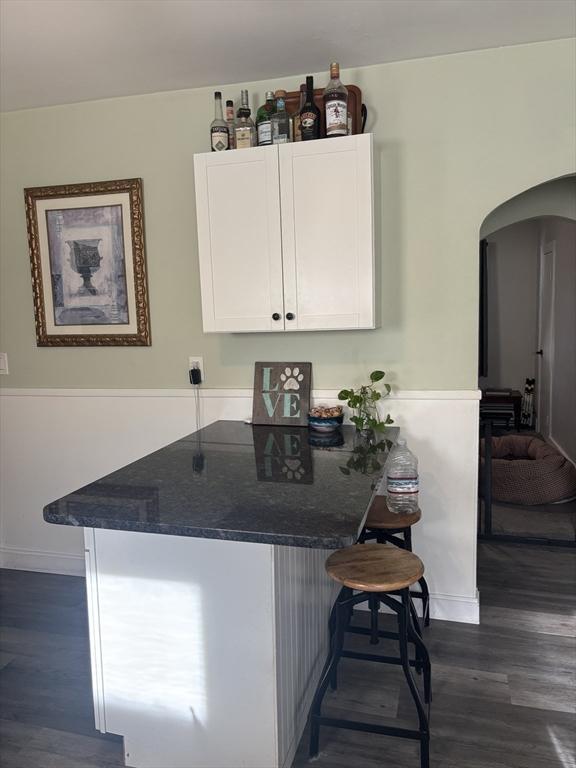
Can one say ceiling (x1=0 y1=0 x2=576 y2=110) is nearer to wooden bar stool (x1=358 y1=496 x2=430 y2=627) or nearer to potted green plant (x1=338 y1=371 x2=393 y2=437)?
potted green plant (x1=338 y1=371 x2=393 y2=437)

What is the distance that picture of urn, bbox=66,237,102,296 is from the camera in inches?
115

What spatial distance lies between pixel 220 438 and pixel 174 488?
74 cm

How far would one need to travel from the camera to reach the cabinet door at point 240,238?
238 cm


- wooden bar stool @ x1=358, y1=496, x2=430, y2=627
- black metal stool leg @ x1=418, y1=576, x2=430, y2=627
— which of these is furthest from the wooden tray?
black metal stool leg @ x1=418, y1=576, x2=430, y2=627

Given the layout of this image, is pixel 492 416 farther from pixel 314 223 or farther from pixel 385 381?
pixel 314 223

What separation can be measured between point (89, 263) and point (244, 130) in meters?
1.07

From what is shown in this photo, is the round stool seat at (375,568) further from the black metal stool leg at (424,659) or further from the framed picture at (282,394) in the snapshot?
the framed picture at (282,394)

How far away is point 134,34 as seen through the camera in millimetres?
2178

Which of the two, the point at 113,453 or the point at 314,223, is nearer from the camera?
the point at 314,223

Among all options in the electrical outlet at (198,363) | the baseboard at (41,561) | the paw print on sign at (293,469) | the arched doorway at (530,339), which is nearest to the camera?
the paw print on sign at (293,469)

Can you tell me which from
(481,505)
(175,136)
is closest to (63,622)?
(175,136)

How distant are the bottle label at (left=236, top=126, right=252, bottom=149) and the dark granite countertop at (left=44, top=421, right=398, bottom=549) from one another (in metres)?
1.23

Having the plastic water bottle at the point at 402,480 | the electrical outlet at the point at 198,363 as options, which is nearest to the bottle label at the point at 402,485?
the plastic water bottle at the point at 402,480

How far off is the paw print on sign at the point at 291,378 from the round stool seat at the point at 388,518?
26.7 inches
